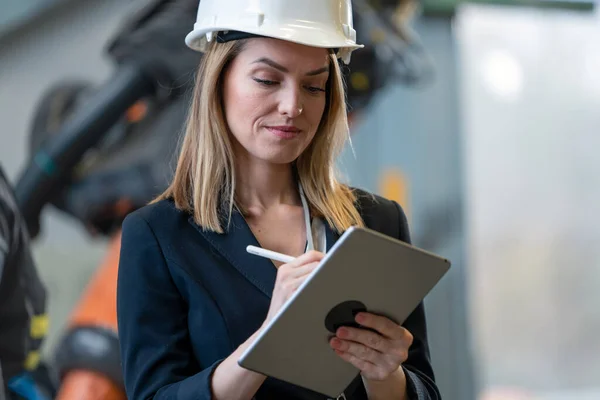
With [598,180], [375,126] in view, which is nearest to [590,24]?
[598,180]

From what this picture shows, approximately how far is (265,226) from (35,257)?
1.21 m

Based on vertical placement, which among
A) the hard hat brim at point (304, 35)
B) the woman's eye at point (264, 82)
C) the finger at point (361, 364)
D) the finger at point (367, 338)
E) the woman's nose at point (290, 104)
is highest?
the hard hat brim at point (304, 35)

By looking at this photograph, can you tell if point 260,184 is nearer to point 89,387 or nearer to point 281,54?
point 281,54

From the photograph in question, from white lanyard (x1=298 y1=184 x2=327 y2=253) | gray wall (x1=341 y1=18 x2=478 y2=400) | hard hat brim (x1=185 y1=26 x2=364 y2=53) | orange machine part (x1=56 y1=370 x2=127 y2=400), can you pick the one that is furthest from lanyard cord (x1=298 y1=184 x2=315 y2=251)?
gray wall (x1=341 y1=18 x2=478 y2=400)

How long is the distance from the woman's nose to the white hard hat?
0.08m

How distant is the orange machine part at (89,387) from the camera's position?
2.38 metres

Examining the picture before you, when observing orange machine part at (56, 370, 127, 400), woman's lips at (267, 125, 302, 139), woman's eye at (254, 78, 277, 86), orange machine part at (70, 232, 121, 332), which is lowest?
orange machine part at (56, 370, 127, 400)

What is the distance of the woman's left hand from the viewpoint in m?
1.12

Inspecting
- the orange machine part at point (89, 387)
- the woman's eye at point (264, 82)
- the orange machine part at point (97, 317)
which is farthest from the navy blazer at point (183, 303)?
the orange machine part at point (89, 387)

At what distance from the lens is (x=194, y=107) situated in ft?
4.47

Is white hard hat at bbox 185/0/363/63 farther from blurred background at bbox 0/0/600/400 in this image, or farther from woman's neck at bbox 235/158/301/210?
blurred background at bbox 0/0/600/400

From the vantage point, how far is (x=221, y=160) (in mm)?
1326

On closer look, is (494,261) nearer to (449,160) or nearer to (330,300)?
(449,160)

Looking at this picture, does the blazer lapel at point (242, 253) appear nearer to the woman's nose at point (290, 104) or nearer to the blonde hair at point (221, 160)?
Answer: the blonde hair at point (221, 160)
